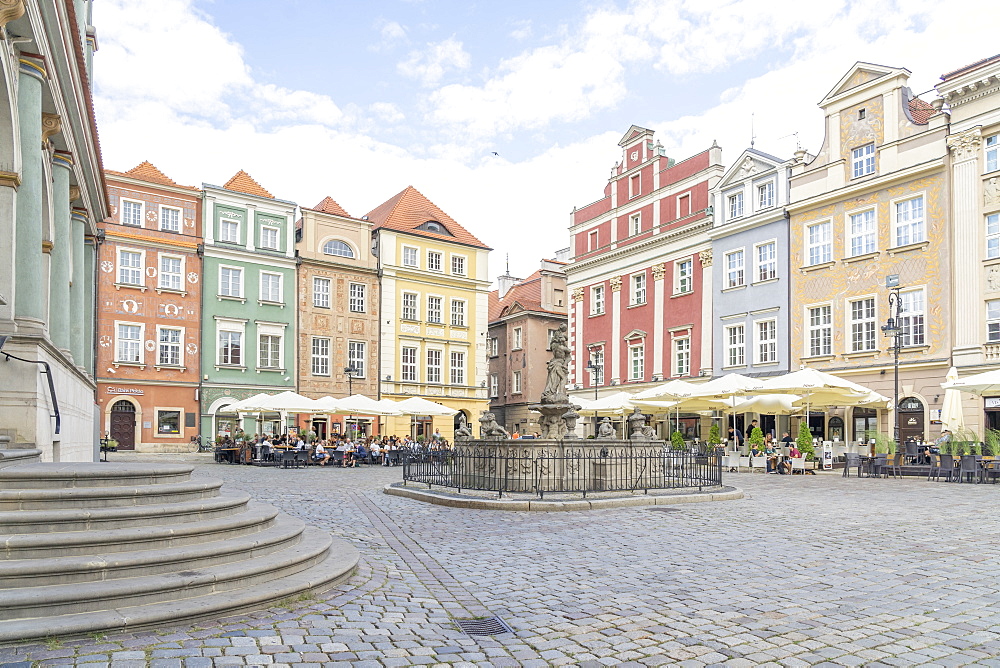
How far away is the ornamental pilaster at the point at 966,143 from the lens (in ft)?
92.9

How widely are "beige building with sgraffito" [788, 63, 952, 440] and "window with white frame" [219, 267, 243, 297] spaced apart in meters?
27.1

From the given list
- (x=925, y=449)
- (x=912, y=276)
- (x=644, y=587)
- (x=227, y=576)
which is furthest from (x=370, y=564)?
(x=912, y=276)

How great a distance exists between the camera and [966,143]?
1128 inches

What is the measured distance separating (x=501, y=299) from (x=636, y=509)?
5286cm

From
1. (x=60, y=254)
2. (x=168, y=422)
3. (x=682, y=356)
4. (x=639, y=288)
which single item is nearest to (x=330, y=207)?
(x=168, y=422)

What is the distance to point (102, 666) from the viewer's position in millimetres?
4785

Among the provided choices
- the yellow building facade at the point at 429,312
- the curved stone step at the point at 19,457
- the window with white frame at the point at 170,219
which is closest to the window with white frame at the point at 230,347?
the window with white frame at the point at 170,219

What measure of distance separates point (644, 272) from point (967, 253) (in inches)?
707

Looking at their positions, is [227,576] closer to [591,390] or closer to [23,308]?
[23,308]

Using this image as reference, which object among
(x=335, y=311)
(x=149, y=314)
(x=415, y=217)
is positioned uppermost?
(x=415, y=217)

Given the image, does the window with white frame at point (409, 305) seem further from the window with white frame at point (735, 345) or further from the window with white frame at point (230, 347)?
the window with white frame at point (735, 345)

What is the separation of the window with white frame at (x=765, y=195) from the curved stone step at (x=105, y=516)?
3407 centimetres

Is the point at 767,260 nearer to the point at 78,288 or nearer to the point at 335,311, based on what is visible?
the point at 335,311

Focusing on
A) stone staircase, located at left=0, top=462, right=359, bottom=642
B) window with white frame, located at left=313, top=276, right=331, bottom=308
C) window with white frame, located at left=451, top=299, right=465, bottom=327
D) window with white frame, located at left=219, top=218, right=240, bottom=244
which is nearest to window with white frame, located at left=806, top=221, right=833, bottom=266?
window with white frame, located at left=451, top=299, right=465, bottom=327
